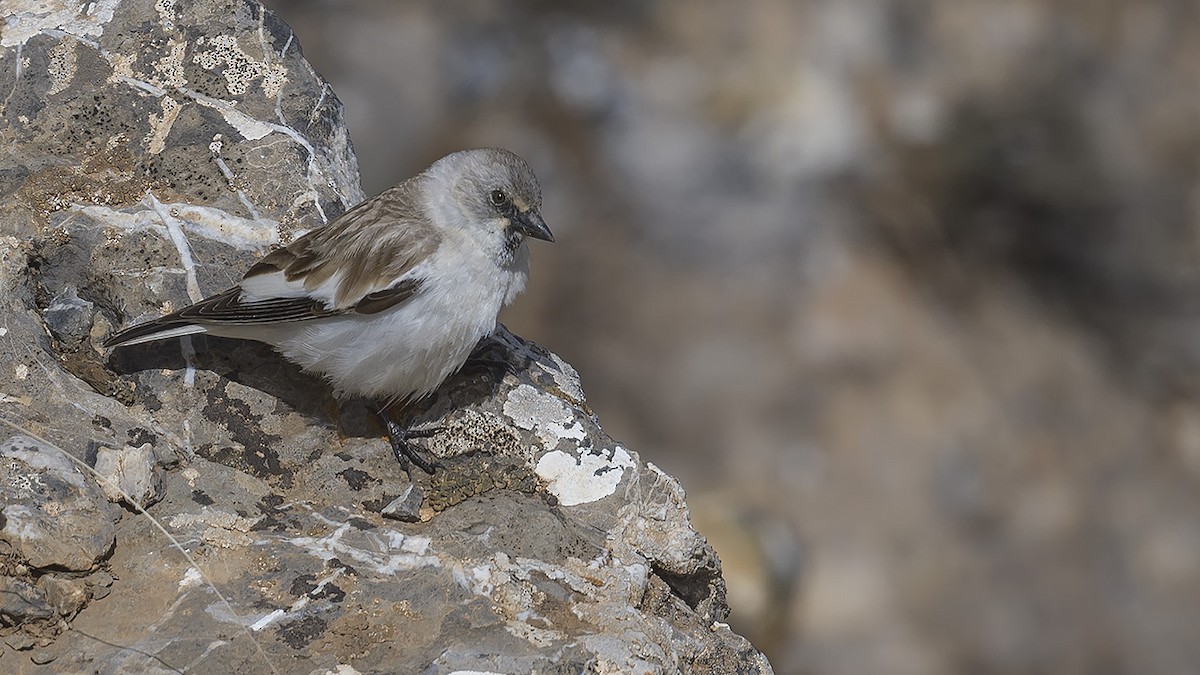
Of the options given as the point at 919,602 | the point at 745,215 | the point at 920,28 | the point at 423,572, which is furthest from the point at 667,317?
the point at 423,572

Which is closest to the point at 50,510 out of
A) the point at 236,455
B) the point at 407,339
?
the point at 236,455

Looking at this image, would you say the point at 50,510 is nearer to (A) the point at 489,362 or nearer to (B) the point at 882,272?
(A) the point at 489,362

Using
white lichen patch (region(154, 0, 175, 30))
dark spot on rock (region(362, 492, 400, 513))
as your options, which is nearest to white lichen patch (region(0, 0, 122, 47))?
white lichen patch (region(154, 0, 175, 30))

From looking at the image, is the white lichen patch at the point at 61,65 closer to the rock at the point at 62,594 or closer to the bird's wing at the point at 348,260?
the bird's wing at the point at 348,260

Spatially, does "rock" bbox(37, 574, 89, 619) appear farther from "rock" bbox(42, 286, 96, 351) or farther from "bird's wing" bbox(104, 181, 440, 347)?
"rock" bbox(42, 286, 96, 351)

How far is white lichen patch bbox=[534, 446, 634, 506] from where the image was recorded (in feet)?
14.5

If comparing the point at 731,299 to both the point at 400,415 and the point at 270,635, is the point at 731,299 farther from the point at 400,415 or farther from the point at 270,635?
the point at 270,635

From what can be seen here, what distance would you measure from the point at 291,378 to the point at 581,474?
1.23 metres

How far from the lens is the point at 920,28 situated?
12648 millimetres

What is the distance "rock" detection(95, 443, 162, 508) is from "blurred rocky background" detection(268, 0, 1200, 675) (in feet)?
19.6

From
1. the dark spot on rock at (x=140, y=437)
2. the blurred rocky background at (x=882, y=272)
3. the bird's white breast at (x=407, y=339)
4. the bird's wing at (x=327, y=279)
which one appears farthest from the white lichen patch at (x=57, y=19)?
the blurred rocky background at (x=882, y=272)

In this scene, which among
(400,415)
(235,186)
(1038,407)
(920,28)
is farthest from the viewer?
(920,28)

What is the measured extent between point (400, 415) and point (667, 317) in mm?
6815

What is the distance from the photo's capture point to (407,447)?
14.7ft
